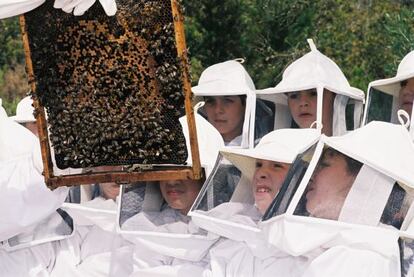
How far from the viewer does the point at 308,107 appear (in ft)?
23.2

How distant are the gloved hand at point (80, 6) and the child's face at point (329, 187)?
49.0 inches

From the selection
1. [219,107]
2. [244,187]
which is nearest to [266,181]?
[244,187]

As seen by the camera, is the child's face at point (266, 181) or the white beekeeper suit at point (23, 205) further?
the white beekeeper suit at point (23, 205)

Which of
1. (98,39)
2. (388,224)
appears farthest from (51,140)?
(388,224)

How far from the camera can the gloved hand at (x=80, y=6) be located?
4.82m

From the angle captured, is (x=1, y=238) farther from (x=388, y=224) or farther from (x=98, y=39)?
(x=388, y=224)

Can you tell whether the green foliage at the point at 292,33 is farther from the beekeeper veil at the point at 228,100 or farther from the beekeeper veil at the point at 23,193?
the beekeeper veil at the point at 23,193

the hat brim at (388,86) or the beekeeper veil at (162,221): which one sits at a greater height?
the hat brim at (388,86)

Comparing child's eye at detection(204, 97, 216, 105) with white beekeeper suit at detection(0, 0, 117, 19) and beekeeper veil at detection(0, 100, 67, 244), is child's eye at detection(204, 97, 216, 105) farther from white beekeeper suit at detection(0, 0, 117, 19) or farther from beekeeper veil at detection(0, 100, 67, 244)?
white beekeeper suit at detection(0, 0, 117, 19)

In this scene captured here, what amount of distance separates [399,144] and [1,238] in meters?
2.27

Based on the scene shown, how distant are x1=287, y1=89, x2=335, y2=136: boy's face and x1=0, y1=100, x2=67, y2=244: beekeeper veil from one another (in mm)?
2048

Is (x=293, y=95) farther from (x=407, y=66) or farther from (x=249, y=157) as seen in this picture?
(x=249, y=157)

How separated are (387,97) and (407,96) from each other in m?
0.25

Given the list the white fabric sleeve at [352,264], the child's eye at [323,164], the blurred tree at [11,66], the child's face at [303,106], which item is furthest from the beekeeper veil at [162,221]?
the blurred tree at [11,66]
